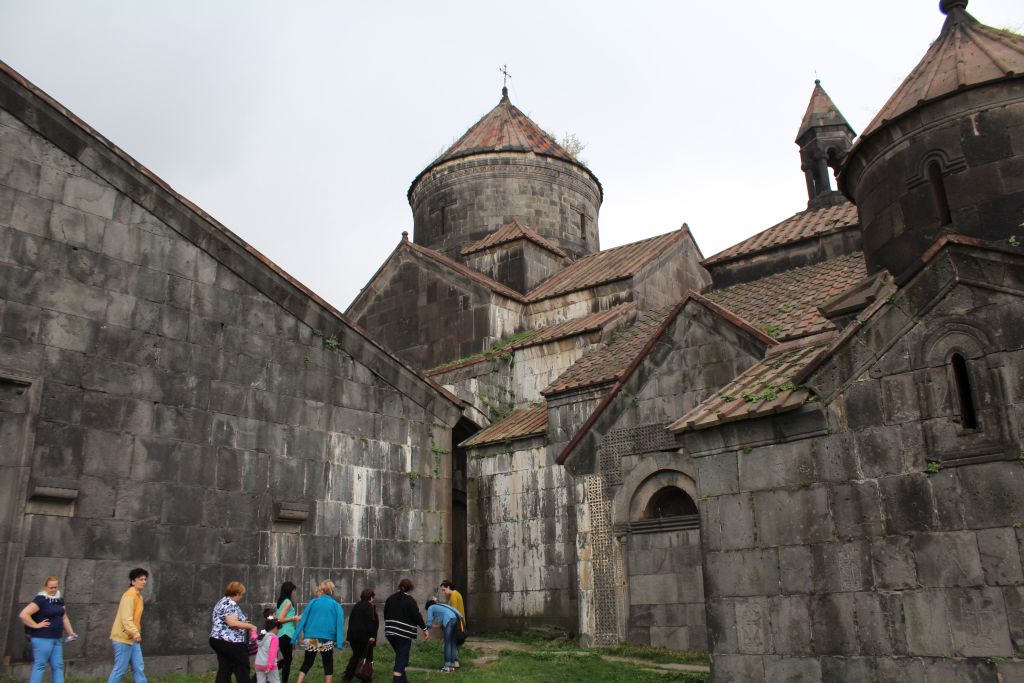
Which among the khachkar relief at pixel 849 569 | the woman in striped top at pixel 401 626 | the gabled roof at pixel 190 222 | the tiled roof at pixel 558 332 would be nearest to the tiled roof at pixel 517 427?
the tiled roof at pixel 558 332

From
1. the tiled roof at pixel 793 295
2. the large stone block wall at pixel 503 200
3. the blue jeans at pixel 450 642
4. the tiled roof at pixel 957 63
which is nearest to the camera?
the tiled roof at pixel 957 63

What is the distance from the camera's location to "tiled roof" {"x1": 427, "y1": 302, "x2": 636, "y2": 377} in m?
14.5

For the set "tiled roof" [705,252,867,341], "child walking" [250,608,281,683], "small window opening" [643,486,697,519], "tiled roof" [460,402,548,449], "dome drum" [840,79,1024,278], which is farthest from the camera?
"tiled roof" [460,402,548,449]

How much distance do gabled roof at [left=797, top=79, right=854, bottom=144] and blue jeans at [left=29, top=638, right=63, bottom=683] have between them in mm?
13083

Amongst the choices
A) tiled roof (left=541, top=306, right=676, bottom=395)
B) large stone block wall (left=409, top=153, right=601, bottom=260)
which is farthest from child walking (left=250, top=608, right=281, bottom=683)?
large stone block wall (left=409, top=153, right=601, bottom=260)

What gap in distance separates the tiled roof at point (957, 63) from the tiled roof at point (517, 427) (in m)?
6.99

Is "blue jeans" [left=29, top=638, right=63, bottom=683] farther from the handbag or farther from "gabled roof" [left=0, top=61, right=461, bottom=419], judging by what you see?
"gabled roof" [left=0, top=61, right=461, bottom=419]

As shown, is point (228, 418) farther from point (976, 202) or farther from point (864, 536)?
point (976, 202)

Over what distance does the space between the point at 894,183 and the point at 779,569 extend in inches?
123

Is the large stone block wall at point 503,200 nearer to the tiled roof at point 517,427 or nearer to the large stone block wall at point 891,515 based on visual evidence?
the tiled roof at point 517,427

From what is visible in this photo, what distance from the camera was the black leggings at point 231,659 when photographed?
6.49 meters

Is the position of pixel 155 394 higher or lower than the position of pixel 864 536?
higher

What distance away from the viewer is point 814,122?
14727mm

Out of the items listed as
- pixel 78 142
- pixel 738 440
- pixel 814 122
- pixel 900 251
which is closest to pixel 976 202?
pixel 900 251
